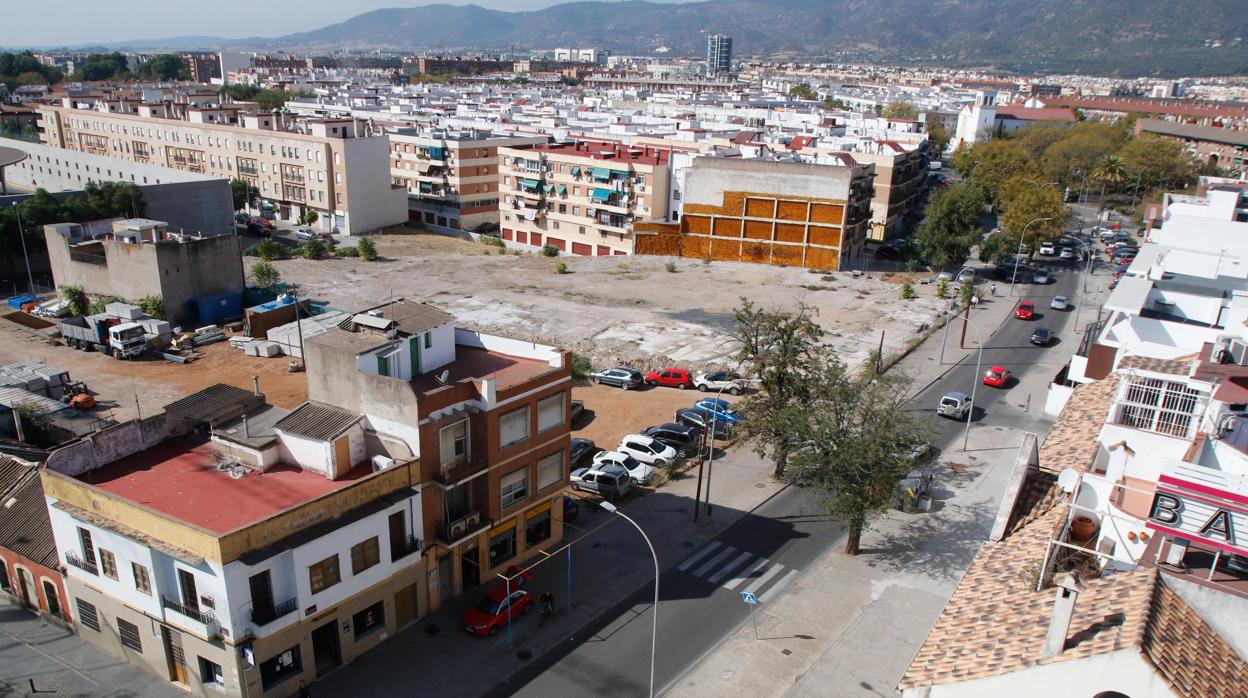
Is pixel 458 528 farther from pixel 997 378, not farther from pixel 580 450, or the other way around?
pixel 997 378

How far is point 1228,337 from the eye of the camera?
111 ft

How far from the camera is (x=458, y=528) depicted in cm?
2544

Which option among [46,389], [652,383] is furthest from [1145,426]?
[46,389]

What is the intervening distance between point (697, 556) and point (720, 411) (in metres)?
13.6

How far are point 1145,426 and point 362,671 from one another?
22183 millimetres

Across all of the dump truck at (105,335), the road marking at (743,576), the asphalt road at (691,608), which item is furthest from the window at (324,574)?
the dump truck at (105,335)

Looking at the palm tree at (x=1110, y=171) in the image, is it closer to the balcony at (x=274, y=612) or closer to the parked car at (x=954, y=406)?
the parked car at (x=954, y=406)

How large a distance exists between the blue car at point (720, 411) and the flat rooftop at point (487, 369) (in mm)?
14249

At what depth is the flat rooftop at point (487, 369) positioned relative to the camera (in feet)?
85.6

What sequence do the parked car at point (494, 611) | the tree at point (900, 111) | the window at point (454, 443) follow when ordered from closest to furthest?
the window at point (454, 443)
the parked car at point (494, 611)
the tree at point (900, 111)

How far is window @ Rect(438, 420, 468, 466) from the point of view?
81.5ft

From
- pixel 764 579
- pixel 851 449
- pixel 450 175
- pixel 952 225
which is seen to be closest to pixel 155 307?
pixel 764 579

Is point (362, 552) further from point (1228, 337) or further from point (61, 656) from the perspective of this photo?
point (1228, 337)

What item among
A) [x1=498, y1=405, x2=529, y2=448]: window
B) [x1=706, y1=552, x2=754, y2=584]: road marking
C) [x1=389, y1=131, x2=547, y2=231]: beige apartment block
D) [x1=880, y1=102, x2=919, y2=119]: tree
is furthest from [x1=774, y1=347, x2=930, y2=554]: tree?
[x1=880, y1=102, x2=919, y2=119]: tree
